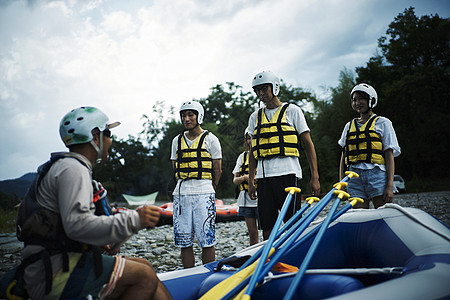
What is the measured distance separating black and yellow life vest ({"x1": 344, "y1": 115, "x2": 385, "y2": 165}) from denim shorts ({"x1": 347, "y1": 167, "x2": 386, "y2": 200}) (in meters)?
0.12

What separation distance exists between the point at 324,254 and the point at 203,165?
1.99 meters

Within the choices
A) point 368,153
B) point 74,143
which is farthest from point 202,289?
point 368,153

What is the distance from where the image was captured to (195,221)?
4121mm

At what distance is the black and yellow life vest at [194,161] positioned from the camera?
13.7 feet

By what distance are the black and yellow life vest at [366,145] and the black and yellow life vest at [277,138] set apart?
3.11ft

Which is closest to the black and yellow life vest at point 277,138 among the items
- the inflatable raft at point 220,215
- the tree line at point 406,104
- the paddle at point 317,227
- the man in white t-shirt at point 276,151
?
the man in white t-shirt at point 276,151

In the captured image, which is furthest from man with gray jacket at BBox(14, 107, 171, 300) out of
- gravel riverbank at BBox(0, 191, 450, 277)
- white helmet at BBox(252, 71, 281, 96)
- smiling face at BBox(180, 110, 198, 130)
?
gravel riverbank at BBox(0, 191, 450, 277)

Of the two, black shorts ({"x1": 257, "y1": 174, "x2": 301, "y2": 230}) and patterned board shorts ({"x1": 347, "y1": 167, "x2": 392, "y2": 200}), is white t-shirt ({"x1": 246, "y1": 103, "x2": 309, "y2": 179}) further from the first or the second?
patterned board shorts ({"x1": 347, "y1": 167, "x2": 392, "y2": 200})

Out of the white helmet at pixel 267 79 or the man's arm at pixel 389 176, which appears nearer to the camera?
the white helmet at pixel 267 79

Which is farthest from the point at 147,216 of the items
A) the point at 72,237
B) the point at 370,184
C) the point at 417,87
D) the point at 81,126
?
the point at 417,87

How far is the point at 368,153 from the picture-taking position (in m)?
4.01

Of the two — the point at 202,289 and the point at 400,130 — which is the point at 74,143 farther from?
the point at 400,130

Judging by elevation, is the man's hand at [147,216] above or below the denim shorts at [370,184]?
above

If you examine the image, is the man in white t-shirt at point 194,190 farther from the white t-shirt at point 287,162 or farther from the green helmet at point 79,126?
the green helmet at point 79,126
